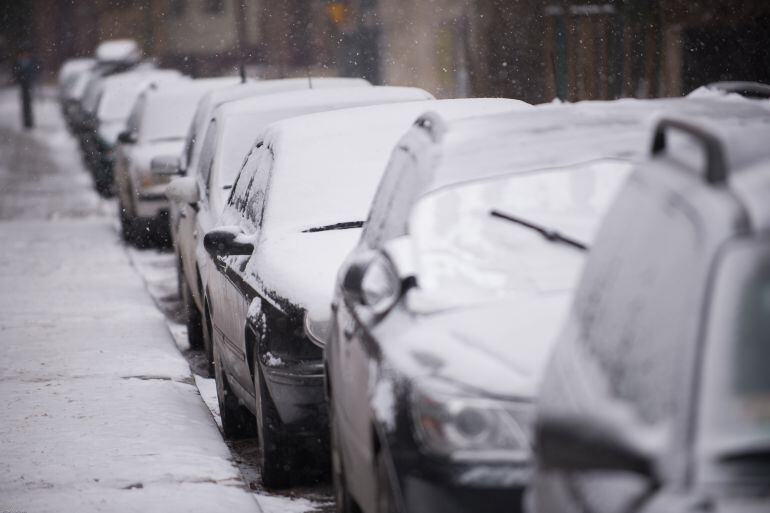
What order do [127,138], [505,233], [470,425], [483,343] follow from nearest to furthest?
[470,425], [483,343], [505,233], [127,138]

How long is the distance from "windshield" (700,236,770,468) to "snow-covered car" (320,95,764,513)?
1.17 meters

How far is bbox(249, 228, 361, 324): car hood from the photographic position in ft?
19.6

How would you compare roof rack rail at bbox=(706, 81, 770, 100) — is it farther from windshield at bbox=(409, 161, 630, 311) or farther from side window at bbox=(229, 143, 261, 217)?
side window at bbox=(229, 143, 261, 217)

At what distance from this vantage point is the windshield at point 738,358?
229 cm

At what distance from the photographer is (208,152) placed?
388 inches

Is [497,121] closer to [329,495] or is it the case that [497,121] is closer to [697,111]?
[697,111]

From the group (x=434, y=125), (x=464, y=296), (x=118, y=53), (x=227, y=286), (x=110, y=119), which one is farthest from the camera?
(x=118, y=53)

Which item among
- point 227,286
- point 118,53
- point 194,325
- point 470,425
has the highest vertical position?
point 470,425

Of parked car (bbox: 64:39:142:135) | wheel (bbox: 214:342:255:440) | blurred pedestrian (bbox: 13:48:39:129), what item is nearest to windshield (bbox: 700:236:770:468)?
wheel (bbox: 214:342:255:440)

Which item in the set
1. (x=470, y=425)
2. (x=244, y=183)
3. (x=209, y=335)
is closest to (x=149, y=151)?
(x=209, y=335)

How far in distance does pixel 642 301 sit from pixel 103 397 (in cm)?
584

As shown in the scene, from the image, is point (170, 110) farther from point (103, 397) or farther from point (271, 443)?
point (271, 443)

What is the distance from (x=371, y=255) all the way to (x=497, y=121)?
0.61m

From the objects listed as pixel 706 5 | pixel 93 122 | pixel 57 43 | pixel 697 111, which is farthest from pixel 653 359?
pixel 57 43
